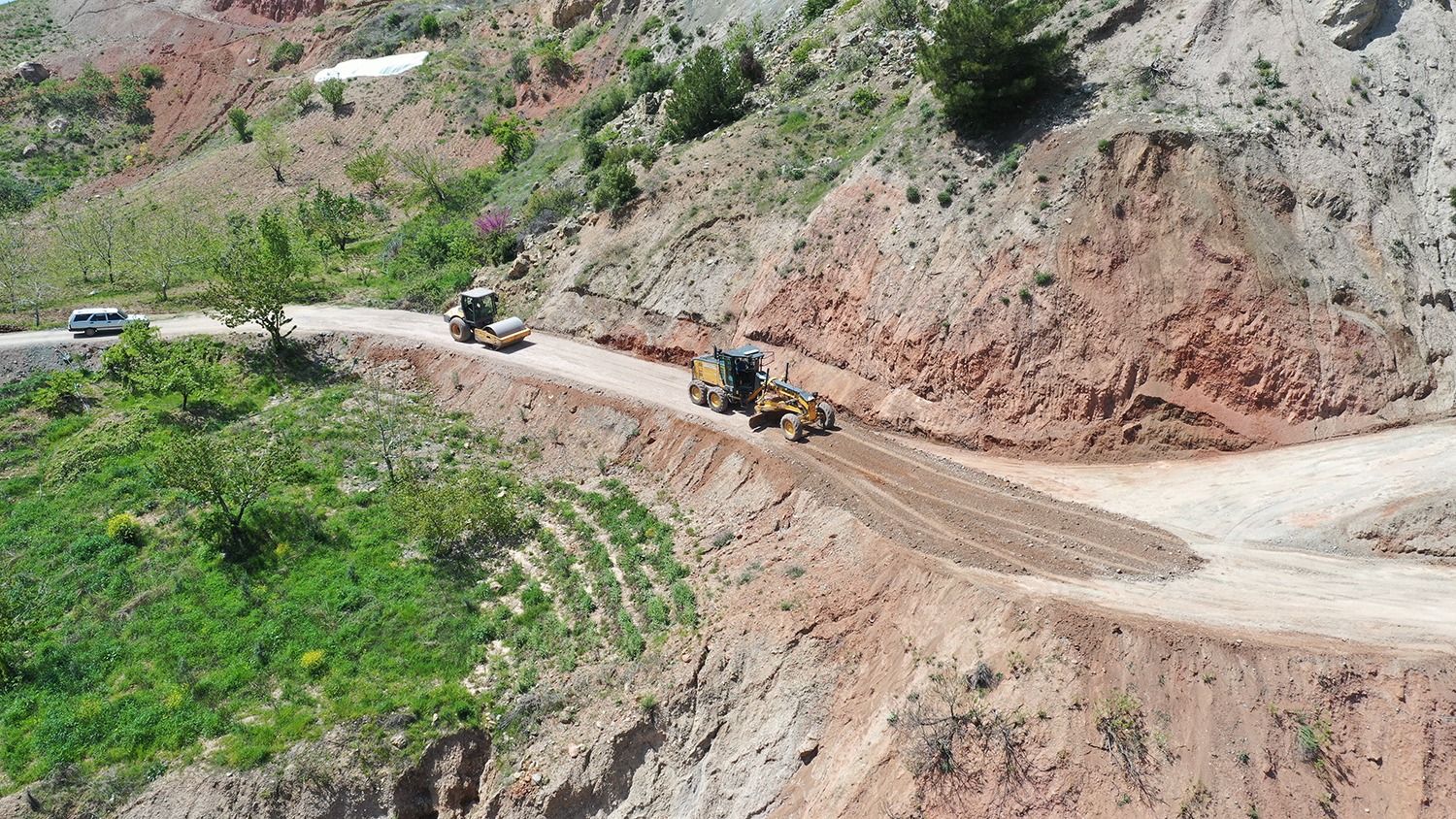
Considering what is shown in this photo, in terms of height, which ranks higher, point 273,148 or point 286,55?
point 286,55

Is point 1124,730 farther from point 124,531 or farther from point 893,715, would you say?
point 124,531

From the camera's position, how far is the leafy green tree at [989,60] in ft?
97.2

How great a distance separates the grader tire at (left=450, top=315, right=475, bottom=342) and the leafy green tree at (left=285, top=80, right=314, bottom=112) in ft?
161

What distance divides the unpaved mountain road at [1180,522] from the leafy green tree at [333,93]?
A: 62.1m

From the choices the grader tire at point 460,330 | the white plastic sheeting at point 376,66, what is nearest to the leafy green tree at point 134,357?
the grader tire at point 460,330

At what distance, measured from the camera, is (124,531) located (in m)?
26.0

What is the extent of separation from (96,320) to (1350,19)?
178 ft

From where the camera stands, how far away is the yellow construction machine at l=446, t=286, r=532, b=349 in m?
37.1

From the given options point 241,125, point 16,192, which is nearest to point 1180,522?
point 241,125

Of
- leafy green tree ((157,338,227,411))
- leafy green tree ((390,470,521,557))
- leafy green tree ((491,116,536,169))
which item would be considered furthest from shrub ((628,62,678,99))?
leafy green tree ((390,470,521,557))

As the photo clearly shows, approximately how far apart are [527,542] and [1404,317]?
2832 cm

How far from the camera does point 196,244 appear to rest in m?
53.3

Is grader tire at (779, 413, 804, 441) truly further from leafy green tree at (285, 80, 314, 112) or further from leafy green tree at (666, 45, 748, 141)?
leafy green tree at (285, 80, 314, 112)

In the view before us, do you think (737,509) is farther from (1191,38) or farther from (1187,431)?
(1191,38)
